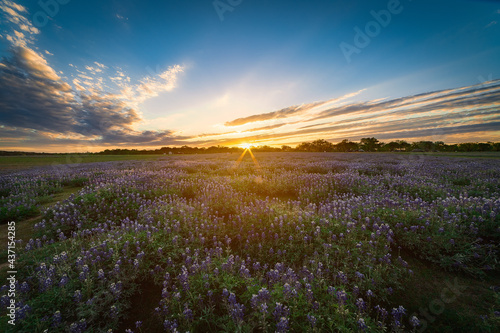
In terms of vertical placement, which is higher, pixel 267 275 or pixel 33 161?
pixel 33 161

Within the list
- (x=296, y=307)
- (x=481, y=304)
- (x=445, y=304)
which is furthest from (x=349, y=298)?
(x=481, y=304)

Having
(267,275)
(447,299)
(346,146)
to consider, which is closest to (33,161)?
(267,275)

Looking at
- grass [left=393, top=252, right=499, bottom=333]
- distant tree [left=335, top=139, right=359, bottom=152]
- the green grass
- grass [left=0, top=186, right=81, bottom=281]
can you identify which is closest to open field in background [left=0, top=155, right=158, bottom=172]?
the green grass

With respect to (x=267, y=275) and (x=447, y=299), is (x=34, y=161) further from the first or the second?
(x=447, y=299)

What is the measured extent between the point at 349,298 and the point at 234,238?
2944 mm

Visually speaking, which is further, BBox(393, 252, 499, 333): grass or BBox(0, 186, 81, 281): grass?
BBox(0, 186, 81, 281): grass

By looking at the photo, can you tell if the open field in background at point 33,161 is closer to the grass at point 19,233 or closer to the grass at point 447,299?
the grass at point 19,233

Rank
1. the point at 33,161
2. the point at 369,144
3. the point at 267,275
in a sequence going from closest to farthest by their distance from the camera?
1. the point at 267,275
2. the point at 33,161
3. the point at 369,144

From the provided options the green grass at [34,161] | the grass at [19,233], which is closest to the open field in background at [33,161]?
the green grass at [34,161]

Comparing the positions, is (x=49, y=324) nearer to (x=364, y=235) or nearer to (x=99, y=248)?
(x=99, y=248)

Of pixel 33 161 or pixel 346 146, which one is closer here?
pixel 33 161

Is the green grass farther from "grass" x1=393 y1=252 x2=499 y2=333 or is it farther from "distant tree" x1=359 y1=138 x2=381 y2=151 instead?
"distant tree" x1=359 y1=138 x2=381 y2=151

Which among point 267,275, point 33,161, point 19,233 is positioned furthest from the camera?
point 33,161

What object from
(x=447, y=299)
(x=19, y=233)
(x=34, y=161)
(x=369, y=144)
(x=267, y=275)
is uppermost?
(x=34, y=161)
